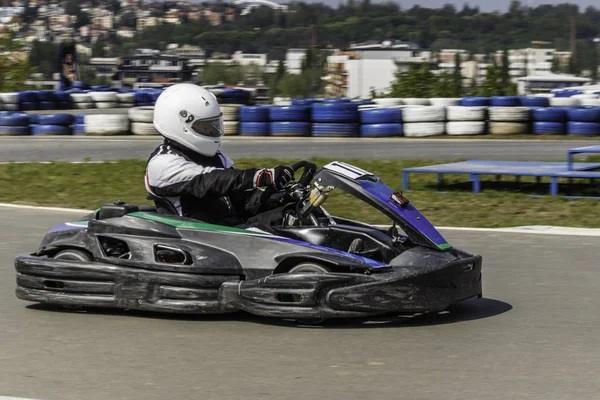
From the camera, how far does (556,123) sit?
64.3ft

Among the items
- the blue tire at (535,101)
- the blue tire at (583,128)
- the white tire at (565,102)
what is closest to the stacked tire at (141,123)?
the blue tire at (583,128)

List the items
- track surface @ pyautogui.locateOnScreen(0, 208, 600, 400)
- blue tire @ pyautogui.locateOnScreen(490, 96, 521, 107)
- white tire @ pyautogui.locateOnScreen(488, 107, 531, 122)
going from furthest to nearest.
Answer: blue tire @ pyautogui.locateOnScreen(490, 96, 521, 107), white tire @ pyautogui.locateOnScreen(488, 107, 531, 122), track surface @ pyautogui.locateOnScreen(0, 208, 600, 400)

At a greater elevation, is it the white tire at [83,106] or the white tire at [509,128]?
the white tire at [509,128]

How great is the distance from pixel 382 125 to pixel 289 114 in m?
2.03

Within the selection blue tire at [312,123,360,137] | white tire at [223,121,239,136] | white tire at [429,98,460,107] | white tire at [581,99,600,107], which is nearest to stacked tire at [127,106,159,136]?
white tire at [223,121,239,136]

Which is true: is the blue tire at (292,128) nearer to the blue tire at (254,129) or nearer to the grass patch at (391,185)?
the blue tire at (254,129)

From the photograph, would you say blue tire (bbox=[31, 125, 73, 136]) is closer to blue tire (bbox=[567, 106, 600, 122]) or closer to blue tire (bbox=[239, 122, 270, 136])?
blue tire (bbox=[239, 122, 270, 136])

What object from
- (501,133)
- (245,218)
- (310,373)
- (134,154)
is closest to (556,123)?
(501,133)

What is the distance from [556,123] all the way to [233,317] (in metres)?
15.3

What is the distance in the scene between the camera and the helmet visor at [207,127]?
5.80m

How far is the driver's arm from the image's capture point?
553cm

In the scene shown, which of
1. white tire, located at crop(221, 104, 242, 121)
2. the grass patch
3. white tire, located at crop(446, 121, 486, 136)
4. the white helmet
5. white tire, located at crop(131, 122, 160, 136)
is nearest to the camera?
the white helmet

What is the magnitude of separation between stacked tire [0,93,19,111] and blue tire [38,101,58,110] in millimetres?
1524

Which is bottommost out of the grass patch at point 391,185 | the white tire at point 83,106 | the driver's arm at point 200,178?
the white tire at point 83,106
